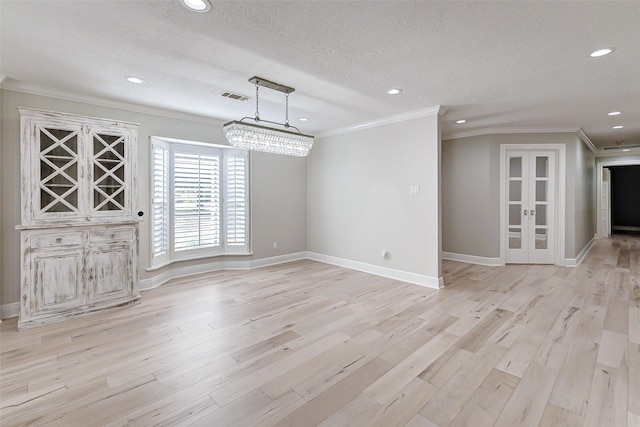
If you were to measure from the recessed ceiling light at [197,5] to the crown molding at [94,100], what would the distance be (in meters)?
2.71

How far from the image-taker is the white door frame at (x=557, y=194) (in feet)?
18.9

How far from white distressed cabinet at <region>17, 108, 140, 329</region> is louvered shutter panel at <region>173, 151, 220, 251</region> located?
112 centimetres

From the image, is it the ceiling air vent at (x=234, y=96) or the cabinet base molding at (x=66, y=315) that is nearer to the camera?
the cabinet base molding at (x=66, y=315)

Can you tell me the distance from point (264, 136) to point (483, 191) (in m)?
4.56

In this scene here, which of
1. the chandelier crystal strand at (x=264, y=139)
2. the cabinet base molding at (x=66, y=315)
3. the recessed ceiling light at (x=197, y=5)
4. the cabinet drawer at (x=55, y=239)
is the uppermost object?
the recessed ceiling light at (x=197, y=5)

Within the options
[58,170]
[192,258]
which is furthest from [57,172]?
[192,258]

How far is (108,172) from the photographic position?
3.69 meters

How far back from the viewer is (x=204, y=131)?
5008 millimetres

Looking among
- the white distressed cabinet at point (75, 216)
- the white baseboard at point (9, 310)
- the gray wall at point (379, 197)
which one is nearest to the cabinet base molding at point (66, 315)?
the white distressed cabinet at point (75, 216)

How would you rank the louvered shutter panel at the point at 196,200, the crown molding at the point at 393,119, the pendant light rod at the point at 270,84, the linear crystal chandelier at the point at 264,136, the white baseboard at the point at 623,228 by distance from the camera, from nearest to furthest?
the pendant light rod at the point at 270,84, the linear crystal chandelier at the point at 264,136, the crown molding at the point at 393,119, the louvered shutter panel at the point at 196,200, the white baseboard at the point at 623,228

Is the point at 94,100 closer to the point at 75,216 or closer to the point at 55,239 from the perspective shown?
the point at 75,216

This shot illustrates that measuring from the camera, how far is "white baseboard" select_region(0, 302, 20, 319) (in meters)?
3.40

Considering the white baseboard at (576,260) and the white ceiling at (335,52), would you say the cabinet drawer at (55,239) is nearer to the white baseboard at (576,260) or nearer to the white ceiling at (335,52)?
the white ceiling at (335,52)

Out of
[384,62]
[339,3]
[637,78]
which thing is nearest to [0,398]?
→ [339,3]
